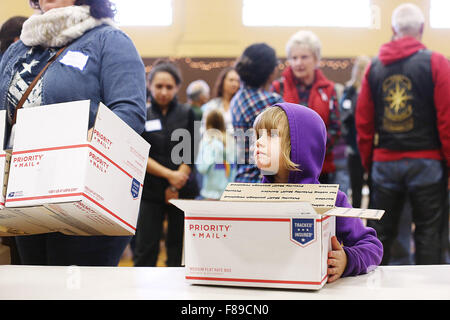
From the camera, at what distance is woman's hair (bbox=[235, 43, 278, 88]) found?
2451 mm

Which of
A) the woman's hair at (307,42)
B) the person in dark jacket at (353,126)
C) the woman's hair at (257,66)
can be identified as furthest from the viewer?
the person in dark jacket at (353,126)

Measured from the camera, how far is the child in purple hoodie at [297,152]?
138 centimetres

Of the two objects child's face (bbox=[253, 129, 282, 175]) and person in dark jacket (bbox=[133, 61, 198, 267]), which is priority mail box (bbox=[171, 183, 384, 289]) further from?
person in dark jacket (bbox=[133, 61, 198, 267])

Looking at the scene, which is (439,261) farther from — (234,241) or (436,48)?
(436,48)

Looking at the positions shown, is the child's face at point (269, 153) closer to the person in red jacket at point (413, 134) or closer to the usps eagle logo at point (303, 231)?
the usps eagle logo at point (303, 231)

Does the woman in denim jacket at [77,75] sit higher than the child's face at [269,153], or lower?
higher

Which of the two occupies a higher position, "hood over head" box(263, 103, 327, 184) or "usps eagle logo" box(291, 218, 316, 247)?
"hood over head" box(263, 103, 327, 184)

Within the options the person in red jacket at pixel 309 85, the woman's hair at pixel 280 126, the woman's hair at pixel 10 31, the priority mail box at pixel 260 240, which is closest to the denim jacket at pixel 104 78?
the woman's hair at pixel 280 126

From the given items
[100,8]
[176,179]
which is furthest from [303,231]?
[176,179]

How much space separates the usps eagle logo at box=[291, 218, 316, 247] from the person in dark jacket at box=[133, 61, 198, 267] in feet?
6.29

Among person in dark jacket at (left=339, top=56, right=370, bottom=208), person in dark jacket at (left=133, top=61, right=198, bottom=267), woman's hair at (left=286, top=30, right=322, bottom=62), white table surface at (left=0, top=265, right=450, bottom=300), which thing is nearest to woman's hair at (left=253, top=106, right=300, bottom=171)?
white table surface at (left=0, top=265, right=450, bottom=300)

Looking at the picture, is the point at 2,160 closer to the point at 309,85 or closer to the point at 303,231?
the point at 303,231

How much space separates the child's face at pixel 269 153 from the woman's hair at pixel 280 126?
13 millimetres
